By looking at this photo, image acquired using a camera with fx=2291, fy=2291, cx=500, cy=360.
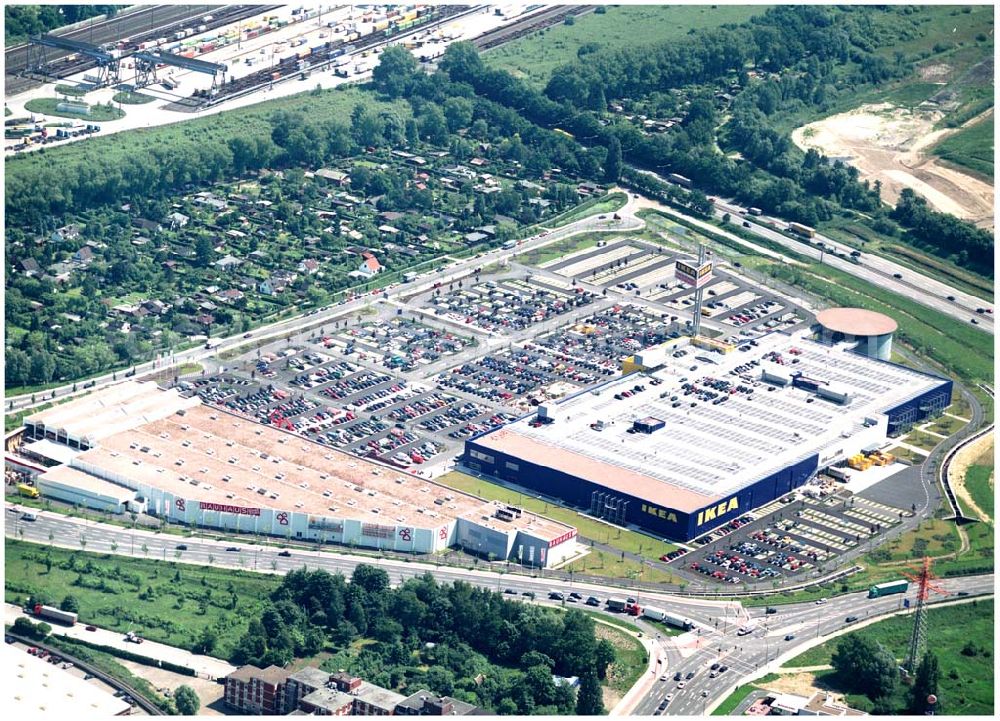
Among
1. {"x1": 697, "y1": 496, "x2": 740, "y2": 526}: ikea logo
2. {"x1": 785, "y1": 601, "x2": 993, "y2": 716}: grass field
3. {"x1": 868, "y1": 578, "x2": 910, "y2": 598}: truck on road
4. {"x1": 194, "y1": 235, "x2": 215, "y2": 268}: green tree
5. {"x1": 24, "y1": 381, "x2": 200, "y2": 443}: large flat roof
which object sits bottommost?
{"x1": 785, "y1": 601, "x2": 993, "y2": 716}: grass field

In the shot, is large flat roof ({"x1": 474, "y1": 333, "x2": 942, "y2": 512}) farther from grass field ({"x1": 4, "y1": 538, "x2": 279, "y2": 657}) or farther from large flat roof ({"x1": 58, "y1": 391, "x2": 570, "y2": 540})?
grass field ({"x1": 4, "y1": 538, "x2": 279, "y2": 657})

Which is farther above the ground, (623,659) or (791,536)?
(623,659)

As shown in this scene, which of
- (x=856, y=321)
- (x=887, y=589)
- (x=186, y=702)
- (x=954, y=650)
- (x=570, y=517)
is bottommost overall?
(x=954, y=650)

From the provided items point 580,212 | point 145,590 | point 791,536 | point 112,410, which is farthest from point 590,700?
point 580,212

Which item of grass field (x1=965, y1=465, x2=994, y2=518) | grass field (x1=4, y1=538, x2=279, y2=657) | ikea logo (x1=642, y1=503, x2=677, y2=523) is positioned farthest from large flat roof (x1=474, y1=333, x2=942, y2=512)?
grass field (x1=4, y1=538, x2=279, y2=657)

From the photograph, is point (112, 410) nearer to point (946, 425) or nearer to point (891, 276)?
point (946, 425)

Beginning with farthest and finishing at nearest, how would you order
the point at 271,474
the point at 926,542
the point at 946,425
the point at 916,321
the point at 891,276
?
the point at 891,276, the point at 916,321, the point at 946,425, the point at 271,474, the point at 926,542

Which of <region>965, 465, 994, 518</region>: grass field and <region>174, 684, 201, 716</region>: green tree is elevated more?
<region>174, 684, 201, 716</region>: green tree
